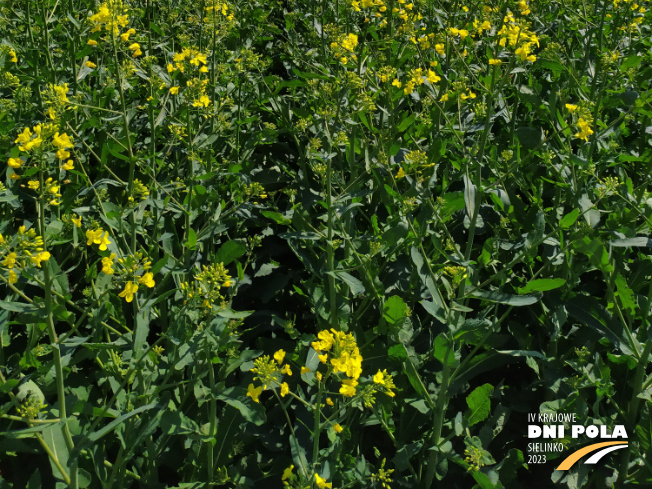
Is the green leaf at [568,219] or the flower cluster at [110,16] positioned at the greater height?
the flower cluster at [110,16]

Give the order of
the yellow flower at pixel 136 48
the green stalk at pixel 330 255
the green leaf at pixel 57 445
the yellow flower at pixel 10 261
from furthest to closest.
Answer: the yellow flower at pixel 136 48
the green stalk at pixel 330 255
the green leaf at pixel 57 445
the yellow flower at pixel 10 261

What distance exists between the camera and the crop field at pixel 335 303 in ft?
6.96

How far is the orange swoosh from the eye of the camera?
2514 mm

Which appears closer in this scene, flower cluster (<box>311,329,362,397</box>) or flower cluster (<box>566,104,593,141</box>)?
flower cluster (<box>311,329,362,397</box>)

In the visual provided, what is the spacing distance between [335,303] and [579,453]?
1.20 m

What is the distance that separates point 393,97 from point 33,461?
2.37m

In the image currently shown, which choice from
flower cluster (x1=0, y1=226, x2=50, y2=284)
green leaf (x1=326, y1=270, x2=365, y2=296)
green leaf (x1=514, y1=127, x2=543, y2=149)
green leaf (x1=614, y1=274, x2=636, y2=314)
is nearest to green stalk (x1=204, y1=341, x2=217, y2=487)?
green leaf (x1=326, y1=270, x2=365, y2=296)

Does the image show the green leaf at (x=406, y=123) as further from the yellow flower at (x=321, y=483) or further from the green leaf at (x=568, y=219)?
the yellow flower at (x=321, y=483)

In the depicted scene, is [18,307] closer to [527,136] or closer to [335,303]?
[335,303]

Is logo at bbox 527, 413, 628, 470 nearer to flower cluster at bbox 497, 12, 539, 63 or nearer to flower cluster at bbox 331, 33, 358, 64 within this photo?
flower cluster at bbox 497, 12, 539, 63

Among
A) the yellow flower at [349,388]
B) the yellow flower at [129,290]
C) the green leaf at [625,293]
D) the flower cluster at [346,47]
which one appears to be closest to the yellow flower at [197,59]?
the flower cluster at [346,47]

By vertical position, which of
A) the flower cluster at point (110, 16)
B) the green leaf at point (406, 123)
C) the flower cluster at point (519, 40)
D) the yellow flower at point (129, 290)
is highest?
the flower cluster at point (110, 16)

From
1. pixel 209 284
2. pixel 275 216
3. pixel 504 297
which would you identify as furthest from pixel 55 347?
pixel 504 297

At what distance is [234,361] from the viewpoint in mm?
2396
